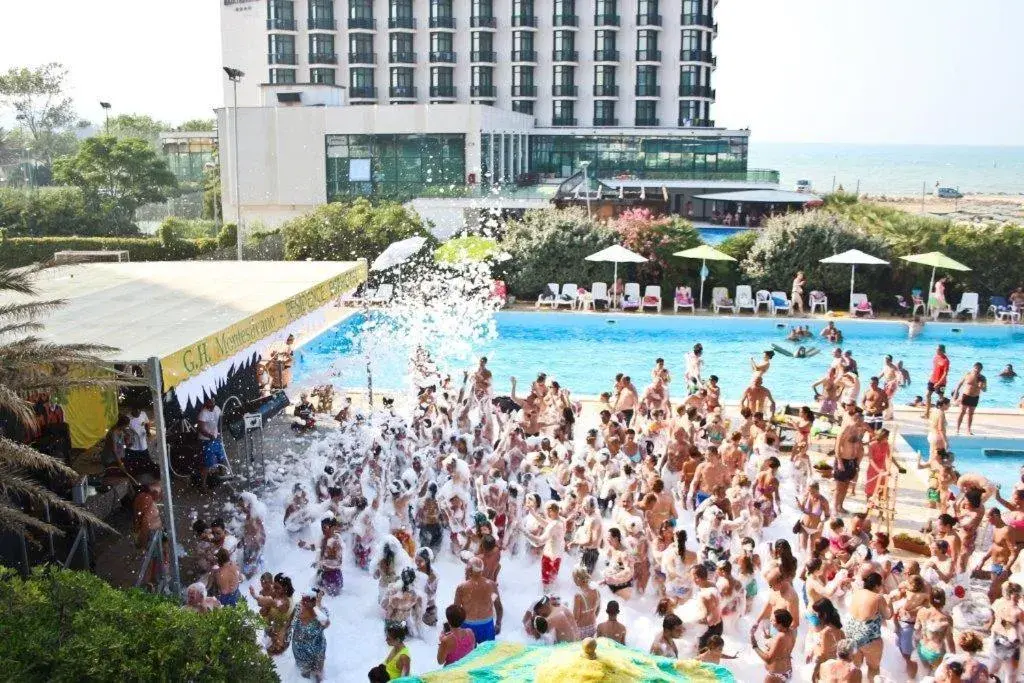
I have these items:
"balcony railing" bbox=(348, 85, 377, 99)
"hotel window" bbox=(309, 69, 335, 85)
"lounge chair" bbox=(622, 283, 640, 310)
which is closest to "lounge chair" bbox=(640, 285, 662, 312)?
"lounge chair" bbox=(622, 283, 640, 310)

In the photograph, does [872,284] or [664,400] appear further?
[872,284]

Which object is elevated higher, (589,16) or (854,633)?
(589,16)

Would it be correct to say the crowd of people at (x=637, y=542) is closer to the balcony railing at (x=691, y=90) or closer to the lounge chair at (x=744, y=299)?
the lounge chair at (x=744, y=299)

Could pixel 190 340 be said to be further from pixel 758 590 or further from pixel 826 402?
pixel 826 402

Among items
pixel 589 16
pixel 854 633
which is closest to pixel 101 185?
pixel 589 16

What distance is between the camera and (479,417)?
13555 millimetres

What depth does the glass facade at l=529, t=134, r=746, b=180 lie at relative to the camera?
178ft

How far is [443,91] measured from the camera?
6178cm

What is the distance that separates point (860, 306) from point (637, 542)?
54.5ft

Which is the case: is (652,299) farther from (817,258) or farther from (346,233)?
(346,233)

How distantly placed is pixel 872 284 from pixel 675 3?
38997 mm

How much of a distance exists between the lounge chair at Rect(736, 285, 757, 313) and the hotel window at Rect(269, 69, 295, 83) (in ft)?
148

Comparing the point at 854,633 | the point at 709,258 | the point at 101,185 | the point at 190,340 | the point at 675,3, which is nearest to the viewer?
the point at 854,633

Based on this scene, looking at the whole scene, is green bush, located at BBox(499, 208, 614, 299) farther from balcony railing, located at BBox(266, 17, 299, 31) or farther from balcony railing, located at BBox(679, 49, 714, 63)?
balcony railing, located at BBox(266, 17, 299, 31)
